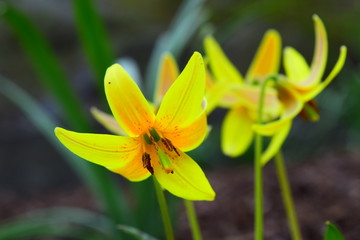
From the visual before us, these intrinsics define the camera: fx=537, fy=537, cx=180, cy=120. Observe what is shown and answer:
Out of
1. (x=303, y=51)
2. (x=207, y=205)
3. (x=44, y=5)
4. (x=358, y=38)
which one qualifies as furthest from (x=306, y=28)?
(x=207, y=205)

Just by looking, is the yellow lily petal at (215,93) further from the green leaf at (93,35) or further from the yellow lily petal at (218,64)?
the green leaf at (93,35)

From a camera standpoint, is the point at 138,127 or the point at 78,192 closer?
the point at 138,127

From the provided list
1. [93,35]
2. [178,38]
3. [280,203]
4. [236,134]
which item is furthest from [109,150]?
[280,203]

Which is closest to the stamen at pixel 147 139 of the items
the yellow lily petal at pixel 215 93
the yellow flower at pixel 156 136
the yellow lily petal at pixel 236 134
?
the yellow flower at pixel 156 136

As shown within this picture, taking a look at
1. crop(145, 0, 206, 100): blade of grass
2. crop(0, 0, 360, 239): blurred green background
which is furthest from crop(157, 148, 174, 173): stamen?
crop(0, 0, 360, 239): blurred green background

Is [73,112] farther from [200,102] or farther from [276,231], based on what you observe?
[200,102]

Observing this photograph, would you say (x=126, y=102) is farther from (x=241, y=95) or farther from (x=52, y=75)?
(x=52, y=75)
